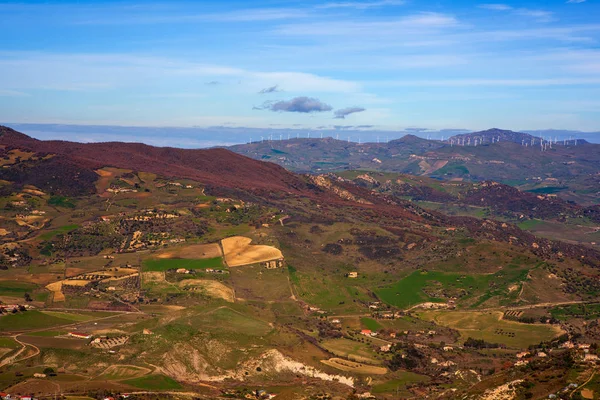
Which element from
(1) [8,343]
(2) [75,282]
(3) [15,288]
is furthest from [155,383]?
(2) [75,282]

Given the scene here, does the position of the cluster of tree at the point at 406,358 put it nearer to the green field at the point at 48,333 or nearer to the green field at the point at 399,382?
the green field at the point at 399,382

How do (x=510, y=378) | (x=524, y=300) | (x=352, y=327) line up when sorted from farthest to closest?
1. (x=524, y=300)
2. (x=352, y=327)
3. (x=510, y=378)

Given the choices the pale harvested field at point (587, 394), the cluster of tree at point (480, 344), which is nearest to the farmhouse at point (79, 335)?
the cluster of tree at point (480, 344)

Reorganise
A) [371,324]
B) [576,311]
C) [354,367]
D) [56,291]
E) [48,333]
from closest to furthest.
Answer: [354,367] < [48,333] < [371,324] < [56,291] < [576,311]

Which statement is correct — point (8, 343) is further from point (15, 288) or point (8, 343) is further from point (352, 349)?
point (352, 349)

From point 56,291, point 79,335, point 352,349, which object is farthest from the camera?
point 56,291

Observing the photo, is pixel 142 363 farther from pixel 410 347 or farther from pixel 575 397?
pixel 575 397

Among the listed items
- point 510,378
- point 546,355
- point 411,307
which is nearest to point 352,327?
Result: point 411,307
